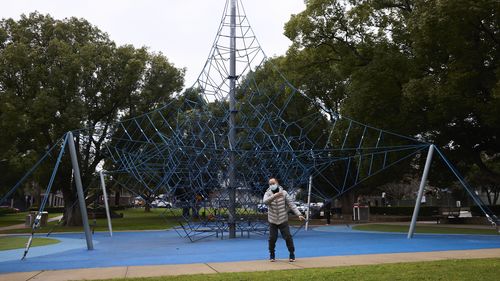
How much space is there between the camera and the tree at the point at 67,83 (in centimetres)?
3067

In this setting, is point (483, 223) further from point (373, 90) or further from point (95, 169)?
point (95, 169)

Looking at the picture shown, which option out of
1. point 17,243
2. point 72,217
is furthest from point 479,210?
point 17,243

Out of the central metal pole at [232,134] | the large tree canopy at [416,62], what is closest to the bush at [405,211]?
the large tree canopy at [416,62]

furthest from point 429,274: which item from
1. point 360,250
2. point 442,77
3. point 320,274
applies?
point 442,77

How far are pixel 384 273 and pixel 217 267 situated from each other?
3.31 metres

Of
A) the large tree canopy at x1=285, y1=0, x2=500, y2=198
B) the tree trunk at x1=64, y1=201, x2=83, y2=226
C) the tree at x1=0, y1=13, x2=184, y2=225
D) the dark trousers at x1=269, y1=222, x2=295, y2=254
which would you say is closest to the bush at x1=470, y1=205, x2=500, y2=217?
the large tree canopy at x1=285, y1=0, x2=500, y2=198

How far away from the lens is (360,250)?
13.9 meters

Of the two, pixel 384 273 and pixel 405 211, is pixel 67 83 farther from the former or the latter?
pixel 405 211

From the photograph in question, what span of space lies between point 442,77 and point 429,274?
50.5 ft

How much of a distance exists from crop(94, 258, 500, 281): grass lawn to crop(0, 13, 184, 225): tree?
21.8m

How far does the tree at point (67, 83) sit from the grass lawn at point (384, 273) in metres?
21.8

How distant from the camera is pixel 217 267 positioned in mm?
10320

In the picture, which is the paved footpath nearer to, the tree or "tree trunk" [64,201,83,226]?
the tree

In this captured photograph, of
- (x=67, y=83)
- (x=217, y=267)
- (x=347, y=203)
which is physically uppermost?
(x=67, y=83)
